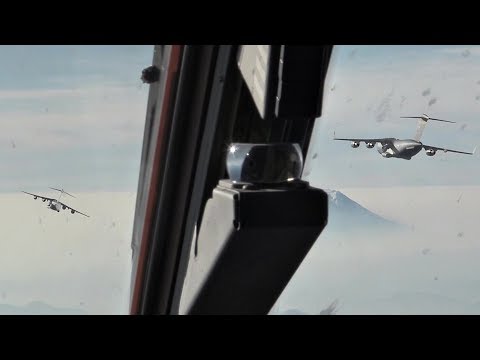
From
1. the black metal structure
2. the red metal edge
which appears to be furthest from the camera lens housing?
the red metal edge

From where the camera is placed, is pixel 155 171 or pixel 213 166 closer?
pixel 213 166

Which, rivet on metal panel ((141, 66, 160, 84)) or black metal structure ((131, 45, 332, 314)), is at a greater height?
rivet on metal panel ((141, 66, 160, 84))

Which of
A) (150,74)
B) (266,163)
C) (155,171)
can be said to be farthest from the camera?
(155,171)

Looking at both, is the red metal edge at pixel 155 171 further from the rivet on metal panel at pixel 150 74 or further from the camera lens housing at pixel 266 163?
the camera lens housing at pixel 266 163

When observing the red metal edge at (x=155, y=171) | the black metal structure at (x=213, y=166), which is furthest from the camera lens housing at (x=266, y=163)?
the red metal edge at (x=155, y=171)

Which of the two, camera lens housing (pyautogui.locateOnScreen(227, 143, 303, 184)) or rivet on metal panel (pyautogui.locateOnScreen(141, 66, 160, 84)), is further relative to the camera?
rivet on metal panel (pyautogui.locateOnScreen(141, 66, 160, 84))

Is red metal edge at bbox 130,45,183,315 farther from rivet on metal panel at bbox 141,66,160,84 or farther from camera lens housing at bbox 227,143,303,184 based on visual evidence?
camera lens housing at bbox 227,143,303,184

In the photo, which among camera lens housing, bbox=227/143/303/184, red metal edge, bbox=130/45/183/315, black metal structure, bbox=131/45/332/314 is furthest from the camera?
red metal edge, bbox=130/45/183/315

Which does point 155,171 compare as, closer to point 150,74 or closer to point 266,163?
point 150,74

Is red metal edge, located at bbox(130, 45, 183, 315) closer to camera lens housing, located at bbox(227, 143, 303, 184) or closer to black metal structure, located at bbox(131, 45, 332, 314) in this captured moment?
black metal structure, located at bbox(131, 45, 332, 314)

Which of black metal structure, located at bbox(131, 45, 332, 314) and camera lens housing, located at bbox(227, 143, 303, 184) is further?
camera lens housing, located at bbox(227, 143, 303, 184)

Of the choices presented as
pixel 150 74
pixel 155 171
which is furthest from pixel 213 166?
pixel 150 74

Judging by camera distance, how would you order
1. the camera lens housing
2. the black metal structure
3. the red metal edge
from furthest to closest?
the red metal edge < the camera lens housing < the black metal structure
